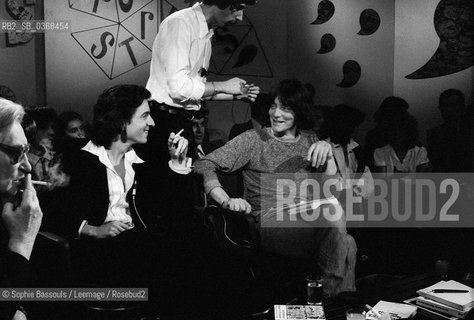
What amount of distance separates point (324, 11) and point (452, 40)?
845 millimetres

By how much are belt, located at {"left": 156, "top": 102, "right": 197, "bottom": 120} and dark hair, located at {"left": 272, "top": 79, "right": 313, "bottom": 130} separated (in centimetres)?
51

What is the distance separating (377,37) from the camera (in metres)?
3.74

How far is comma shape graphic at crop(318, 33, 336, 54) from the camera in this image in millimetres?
3637

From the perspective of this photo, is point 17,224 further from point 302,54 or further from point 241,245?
point 302,54

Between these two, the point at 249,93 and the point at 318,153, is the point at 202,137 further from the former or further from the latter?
the point at 318,153

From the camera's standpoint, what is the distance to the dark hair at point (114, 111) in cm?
318

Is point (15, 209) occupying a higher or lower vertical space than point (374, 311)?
higher

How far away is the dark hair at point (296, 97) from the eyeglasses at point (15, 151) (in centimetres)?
137

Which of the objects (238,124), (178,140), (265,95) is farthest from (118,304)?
(265,95)

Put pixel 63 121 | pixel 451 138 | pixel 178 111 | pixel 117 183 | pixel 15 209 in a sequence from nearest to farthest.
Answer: pixel 15 209, pixel 63 121, pixel 117 183, pixel 178 111, pixel 451 138

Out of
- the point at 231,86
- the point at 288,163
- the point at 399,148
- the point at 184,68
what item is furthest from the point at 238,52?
the point at 399,148

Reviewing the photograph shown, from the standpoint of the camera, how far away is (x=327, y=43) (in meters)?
3.65

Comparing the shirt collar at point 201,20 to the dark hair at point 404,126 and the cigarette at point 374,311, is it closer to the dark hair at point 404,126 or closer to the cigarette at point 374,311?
the dark hair at point 404,126

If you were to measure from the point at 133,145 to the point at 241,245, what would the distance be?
2.73 feet
